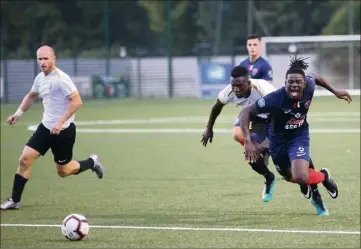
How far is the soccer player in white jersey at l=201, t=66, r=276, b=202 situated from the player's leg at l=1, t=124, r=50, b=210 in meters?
2.17

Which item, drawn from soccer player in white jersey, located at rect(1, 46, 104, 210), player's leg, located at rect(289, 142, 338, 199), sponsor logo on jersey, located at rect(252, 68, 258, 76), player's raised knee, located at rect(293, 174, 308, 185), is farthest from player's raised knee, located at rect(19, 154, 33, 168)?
sponsor logo on jersey, located at rect(252, 68, 258, 76)

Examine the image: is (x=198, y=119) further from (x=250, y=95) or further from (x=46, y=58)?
(x=46, y=58)

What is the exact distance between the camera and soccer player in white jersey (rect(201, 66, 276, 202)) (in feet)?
40.8

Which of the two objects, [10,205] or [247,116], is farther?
[10,205]

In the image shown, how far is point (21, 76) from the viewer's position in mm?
44062

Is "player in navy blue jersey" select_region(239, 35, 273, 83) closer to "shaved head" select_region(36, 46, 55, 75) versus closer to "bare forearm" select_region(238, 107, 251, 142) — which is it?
"shaved head" select_region(36, 46, 55, 75)

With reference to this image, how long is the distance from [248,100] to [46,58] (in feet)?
8.74

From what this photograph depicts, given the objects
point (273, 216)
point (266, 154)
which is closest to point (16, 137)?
point (266, 154)

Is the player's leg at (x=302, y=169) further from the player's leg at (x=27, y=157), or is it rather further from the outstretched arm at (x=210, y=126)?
the player's leg at (x=27, y=157)

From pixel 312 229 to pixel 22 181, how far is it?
425 cm

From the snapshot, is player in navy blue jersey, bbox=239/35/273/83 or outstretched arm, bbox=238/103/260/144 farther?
player in navy blue jersey, bbox=239/35/273/83

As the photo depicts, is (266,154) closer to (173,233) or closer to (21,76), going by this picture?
(173,233)

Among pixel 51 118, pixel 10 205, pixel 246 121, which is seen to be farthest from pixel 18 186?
pixel 246 121

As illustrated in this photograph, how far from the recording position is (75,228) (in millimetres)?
10508
